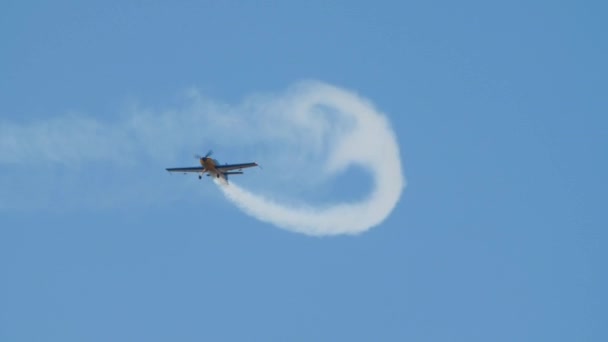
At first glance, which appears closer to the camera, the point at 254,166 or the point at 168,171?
the point at 254,166

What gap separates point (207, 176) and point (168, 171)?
16.2 feet

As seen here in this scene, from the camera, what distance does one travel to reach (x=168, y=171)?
3182 inches

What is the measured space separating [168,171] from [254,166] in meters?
8.04

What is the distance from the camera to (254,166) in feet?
248

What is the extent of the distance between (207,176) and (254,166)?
11.3 ft

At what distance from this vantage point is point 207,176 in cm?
7688
